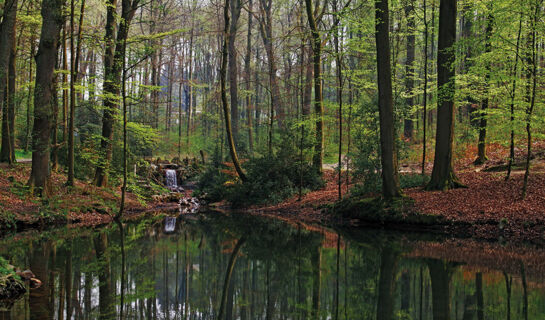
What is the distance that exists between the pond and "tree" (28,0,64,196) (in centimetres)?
322

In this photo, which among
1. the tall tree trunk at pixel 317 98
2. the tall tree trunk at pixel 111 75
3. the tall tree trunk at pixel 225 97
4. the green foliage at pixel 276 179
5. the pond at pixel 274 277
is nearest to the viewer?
the pond at pixel 274 277

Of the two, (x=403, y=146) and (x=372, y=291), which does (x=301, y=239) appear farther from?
(x=403, y=146)

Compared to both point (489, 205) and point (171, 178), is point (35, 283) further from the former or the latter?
point (171, 178)

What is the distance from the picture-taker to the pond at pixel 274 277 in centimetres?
502

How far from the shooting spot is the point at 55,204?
13570 mm

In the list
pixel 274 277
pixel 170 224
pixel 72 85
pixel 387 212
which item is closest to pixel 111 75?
pixel 72 85

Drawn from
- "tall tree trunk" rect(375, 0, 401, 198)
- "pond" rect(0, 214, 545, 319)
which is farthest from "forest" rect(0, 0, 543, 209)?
"pond" rect(0, 214, 545, 319)

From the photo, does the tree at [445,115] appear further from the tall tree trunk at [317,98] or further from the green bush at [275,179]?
the green bush at [275,179]

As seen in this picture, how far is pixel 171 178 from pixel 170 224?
1205 cm

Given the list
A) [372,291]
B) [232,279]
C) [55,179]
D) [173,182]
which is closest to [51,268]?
[232,279]

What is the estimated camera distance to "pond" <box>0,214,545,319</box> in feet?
16.5

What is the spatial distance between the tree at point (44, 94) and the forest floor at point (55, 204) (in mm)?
491

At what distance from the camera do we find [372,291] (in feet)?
19.3

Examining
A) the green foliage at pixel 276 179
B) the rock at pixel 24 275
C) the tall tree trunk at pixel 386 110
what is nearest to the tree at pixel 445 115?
the tall tree trunk at pixel 386 110
